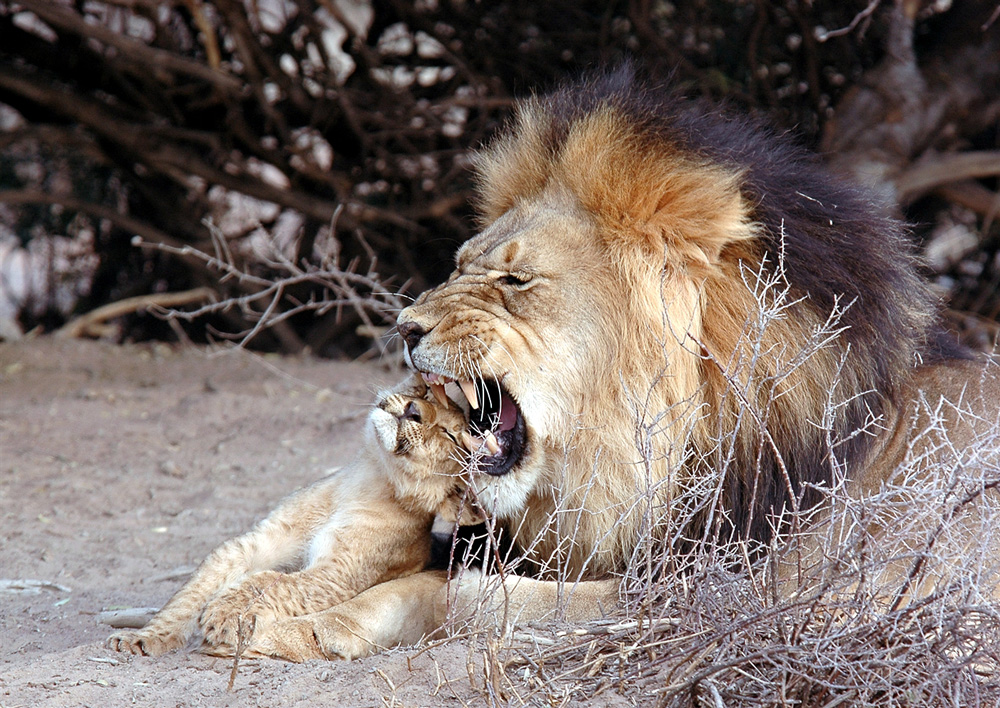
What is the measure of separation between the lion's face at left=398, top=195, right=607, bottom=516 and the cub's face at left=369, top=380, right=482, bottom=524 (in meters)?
0.05

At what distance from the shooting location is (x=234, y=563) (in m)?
2.40

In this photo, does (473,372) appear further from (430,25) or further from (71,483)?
(430,25)

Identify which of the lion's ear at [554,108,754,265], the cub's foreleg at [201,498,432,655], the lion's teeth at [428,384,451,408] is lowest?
the cub's foreleg at [201,498,432,655]

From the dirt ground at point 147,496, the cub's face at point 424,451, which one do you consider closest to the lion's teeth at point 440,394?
the cub's face at point 424,451

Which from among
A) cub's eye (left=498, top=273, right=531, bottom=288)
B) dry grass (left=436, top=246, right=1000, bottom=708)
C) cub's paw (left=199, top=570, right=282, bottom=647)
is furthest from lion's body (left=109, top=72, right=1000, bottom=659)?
dry grass (left=436, top=246, right=1000, bottom=708)

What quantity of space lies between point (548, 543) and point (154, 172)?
13.1 ft

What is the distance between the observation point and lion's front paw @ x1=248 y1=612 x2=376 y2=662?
1985 millimetres

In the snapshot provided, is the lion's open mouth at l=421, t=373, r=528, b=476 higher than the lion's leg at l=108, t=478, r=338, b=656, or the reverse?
the lion's open mouth at l=421, t=373, r=528, b=476

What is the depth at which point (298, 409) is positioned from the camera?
4383 mm

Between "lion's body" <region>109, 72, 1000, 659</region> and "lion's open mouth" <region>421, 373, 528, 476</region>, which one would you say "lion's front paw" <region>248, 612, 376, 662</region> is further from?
"lion's open mouth" <region>421, 373, 528, 476</region>

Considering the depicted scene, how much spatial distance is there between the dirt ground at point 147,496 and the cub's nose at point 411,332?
64cm

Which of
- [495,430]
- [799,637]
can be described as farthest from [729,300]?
[799,637]

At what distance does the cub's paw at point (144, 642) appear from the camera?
207 cm

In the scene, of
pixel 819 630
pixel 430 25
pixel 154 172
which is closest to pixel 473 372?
pixel 819 630
